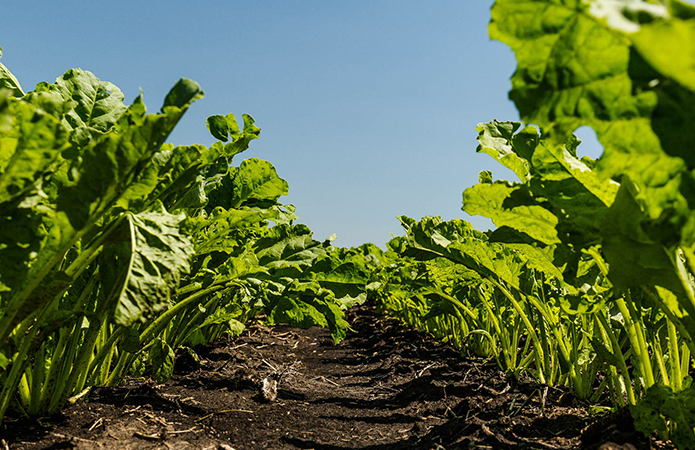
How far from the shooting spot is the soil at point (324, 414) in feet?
5.87

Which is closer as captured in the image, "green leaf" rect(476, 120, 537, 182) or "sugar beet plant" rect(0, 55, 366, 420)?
"sugar beet plant" rect(0, 55, 366, 420)

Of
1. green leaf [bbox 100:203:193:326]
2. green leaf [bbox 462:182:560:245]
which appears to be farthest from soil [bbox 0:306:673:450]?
green leaf [bbox 100:203:193:326]

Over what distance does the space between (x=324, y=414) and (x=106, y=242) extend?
5.50 feet

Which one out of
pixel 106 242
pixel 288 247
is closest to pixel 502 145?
pixel 288 247

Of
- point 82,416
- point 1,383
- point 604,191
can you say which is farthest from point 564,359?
point 1,383

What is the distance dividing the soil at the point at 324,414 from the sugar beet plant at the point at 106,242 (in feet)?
0.56

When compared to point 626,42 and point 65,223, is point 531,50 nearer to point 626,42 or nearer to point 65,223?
point 626,42

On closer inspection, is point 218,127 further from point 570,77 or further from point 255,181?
point 570,77

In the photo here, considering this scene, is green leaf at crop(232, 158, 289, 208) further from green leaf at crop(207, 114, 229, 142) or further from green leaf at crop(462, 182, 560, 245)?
green leaf at crop(462, 182, 560, 245)

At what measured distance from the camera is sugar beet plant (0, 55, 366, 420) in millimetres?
1281

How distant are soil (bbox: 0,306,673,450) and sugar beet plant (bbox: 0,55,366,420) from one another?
0.17 m

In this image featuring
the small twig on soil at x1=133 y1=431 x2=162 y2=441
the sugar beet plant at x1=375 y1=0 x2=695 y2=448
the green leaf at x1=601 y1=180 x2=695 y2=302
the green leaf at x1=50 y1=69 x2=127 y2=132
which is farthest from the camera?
the green leaf at x1=50 y1=69 x2=127 y2=132

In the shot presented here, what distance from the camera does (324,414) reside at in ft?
8.85

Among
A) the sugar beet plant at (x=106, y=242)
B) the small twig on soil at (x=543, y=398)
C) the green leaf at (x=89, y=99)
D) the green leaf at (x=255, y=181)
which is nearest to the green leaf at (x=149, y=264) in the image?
the sugar beet plant at (x=106, y=242)
